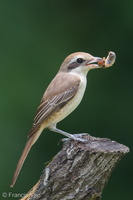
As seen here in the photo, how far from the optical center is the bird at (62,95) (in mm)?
6383

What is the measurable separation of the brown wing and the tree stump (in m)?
0.98

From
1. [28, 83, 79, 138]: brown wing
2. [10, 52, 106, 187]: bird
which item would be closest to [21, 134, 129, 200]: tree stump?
[10, 52, 106, 187]: bird

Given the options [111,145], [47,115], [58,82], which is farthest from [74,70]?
[111,145]

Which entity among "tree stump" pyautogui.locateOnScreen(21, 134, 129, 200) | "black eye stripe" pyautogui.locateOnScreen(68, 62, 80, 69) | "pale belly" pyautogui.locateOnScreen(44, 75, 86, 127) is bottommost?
"tree stump" pyautogui.locateOnScreen(21, 134, 129, 200)

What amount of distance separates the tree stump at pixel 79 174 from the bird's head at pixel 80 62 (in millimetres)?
1637

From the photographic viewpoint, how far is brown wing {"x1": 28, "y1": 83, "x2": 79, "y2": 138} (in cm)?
634

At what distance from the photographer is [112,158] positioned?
5.29m

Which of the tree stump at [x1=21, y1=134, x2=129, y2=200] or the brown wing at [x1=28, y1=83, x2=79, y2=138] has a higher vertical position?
the brown wing at [x1=28, y1=83, x2=79, y2=138]

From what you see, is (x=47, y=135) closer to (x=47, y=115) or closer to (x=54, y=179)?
(x=47, y=115)

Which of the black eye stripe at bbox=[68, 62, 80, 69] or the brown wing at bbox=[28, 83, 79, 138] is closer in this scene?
the brown wing at bbox=[28, 83, 79, 138]

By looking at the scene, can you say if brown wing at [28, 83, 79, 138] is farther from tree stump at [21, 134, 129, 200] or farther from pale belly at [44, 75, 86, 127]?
tree stump at [21, 134, 129, 200]

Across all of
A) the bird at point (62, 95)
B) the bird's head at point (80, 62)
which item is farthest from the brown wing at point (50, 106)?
the bird's head at point (80, 62)

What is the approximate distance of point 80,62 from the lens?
676 cm

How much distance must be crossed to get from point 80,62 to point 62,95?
0.59m
